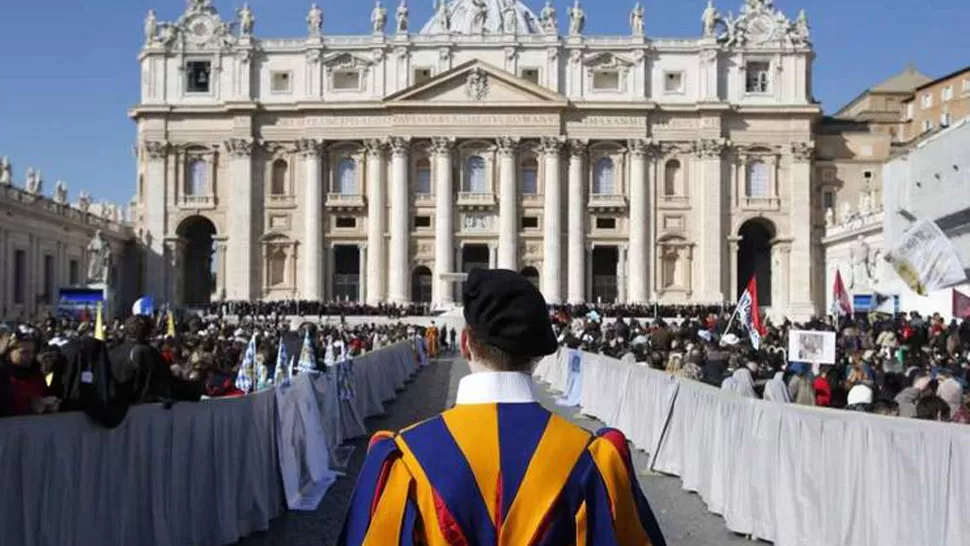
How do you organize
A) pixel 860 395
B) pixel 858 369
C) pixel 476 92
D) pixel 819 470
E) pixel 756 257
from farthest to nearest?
pixel 756 257 < pixel 476 92 < pixel 858 369 < pixel 860 395 < pixel 819 470

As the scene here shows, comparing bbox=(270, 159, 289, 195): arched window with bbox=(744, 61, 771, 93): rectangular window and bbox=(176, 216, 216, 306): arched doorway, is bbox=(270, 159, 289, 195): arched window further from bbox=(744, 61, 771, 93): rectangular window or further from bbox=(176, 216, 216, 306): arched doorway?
bbox=(744, 61, 771, 93): rectangular window

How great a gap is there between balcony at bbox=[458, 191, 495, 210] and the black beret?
6374cm

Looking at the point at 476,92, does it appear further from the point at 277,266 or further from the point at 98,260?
the point at 98,260

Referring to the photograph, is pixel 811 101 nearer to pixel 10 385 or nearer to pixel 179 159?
pixel 179 159

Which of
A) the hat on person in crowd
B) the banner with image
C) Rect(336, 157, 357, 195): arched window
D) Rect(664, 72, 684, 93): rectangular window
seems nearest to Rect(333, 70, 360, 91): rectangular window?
Rect(336, 157, 357, 195): arched window

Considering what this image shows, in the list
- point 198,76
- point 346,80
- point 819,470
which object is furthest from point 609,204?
point 819,470

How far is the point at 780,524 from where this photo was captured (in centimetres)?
988

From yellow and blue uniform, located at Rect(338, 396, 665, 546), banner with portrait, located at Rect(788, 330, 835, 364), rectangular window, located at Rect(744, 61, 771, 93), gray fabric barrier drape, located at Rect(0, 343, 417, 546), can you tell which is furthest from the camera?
rectangular window, located at Rect(744, 61, 771, 93)

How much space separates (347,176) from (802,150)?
86.8 ft

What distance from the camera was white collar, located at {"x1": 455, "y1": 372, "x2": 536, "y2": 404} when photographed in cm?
316

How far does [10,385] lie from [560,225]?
58973 mm

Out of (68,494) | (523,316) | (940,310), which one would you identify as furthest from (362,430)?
(940,310)

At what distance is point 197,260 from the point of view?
2864 inches

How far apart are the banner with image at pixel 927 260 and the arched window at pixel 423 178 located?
2126 inches
